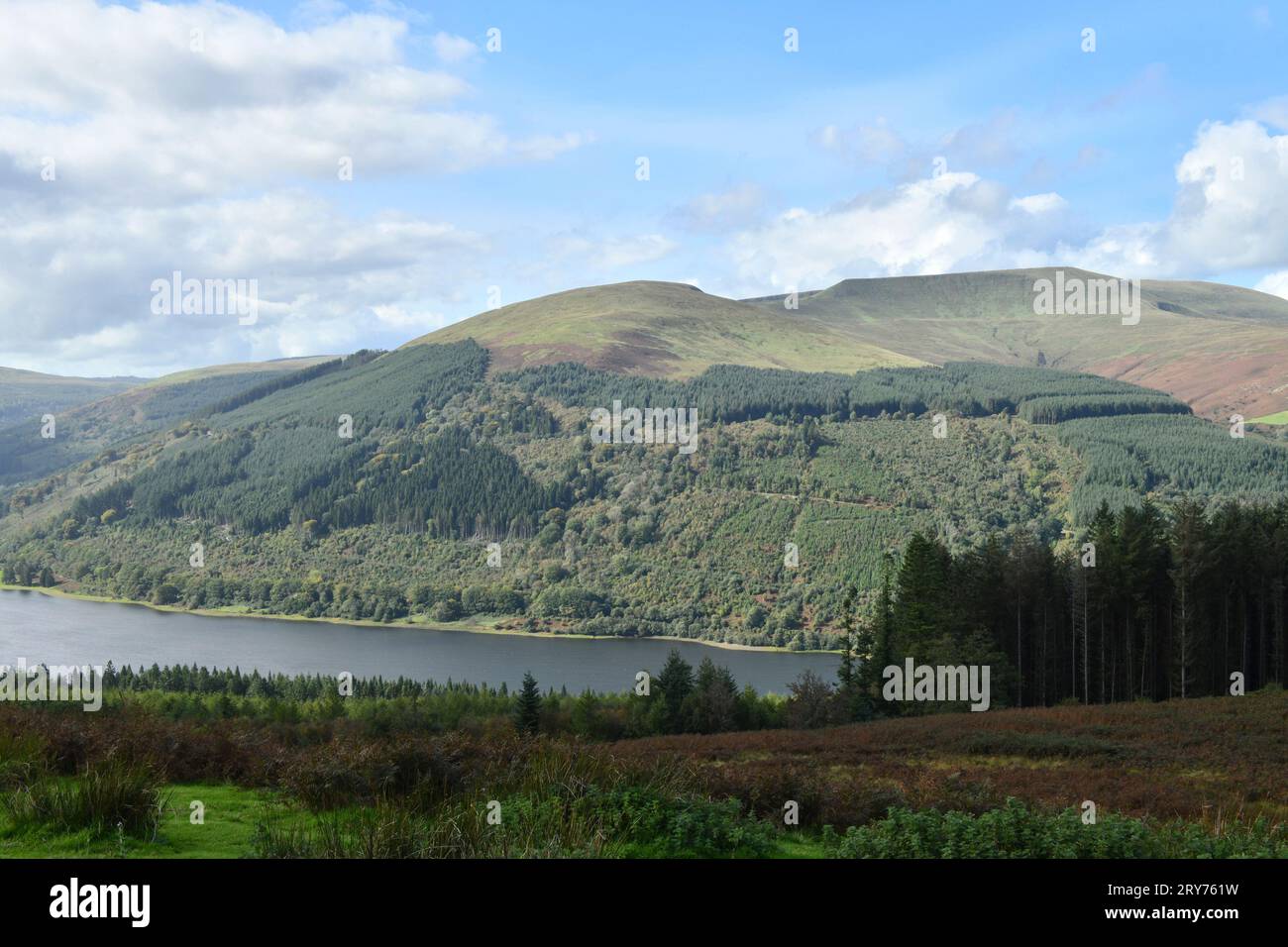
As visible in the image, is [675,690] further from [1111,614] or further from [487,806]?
[487,806]

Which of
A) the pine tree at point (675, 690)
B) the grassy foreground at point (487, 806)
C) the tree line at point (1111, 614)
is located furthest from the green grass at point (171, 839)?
the tree line at point (1111, 614)

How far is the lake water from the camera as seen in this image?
134125 millimetres

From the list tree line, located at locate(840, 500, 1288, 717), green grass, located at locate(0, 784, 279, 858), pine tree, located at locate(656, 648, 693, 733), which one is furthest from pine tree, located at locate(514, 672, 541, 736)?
green grass, located at locate(0, 784, 279, 858)

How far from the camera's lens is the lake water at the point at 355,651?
13412cm

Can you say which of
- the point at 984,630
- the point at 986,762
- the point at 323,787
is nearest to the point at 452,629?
the point at 984,630

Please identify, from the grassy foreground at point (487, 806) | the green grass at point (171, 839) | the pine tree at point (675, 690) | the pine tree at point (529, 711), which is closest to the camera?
the green grass at point (171, 839)

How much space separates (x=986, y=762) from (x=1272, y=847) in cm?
1638

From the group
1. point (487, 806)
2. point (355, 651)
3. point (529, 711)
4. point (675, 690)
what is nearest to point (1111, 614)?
point (675, 690)

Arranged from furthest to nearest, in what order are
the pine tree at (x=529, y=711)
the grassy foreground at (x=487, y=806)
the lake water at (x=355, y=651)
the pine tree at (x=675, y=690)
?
the lake water at (x=355, y=651), the pine tree at (x=675, y=690), the pine tree at (x=529, y=711), the grassy foreground at (x=487, y=806)

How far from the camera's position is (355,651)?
15762 centimetres

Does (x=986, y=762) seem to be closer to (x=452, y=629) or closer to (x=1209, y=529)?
(x=1209, y=529)

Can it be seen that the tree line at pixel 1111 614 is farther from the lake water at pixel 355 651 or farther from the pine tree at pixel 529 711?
the lake water at pixel 355 651

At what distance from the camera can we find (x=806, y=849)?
40.9 feet

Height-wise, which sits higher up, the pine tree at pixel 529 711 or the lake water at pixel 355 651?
the pine tree at pixel 529 711
